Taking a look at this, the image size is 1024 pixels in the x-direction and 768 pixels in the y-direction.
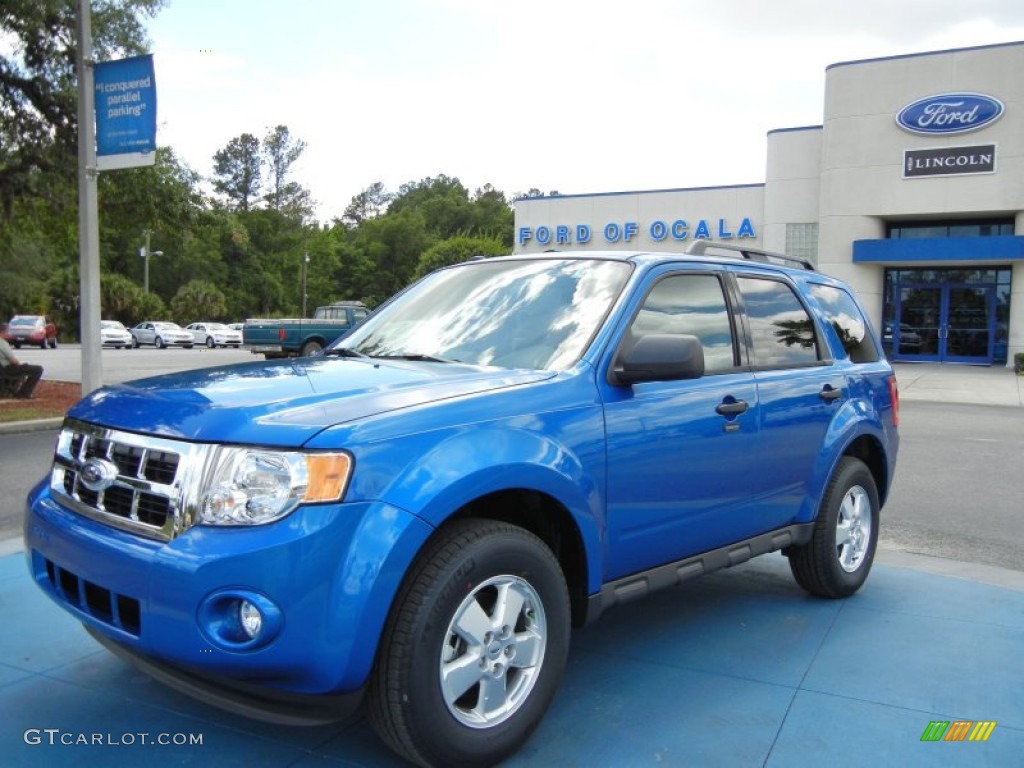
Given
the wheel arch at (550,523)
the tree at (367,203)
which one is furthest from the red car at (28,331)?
the tree at (367,203)

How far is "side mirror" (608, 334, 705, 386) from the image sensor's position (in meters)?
3.39

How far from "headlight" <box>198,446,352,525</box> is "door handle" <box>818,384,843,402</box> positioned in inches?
114

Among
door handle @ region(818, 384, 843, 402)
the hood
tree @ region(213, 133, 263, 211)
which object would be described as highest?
tree @ region(213, 133, 263, 211)

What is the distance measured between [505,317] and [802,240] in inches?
1192

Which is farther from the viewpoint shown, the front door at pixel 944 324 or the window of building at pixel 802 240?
the window of building at pixel 802 240

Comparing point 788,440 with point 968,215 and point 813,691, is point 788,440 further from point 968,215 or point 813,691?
point 968,215

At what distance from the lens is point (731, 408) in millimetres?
3980

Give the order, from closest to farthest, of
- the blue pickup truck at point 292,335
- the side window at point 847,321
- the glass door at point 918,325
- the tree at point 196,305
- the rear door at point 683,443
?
the rear door at point 683,443 → the side window at point 847,321 → the blue pickup truck at point 292,335 → the glass door at point 918,325 → the tree at point 196,305

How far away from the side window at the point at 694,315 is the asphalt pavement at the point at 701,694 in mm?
1384

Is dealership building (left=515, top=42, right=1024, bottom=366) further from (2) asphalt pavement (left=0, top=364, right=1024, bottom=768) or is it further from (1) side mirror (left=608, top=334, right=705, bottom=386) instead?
(1) side mirror (left=608, top=334, right=705, bottom=386)

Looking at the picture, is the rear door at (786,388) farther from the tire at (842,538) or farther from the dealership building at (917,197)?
the dealership building at (917,197)

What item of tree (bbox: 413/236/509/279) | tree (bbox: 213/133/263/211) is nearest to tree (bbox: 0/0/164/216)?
tree (bbox: 413/236/509/279)

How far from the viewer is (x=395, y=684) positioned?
8.73 ft

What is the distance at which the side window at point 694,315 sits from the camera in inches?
155
